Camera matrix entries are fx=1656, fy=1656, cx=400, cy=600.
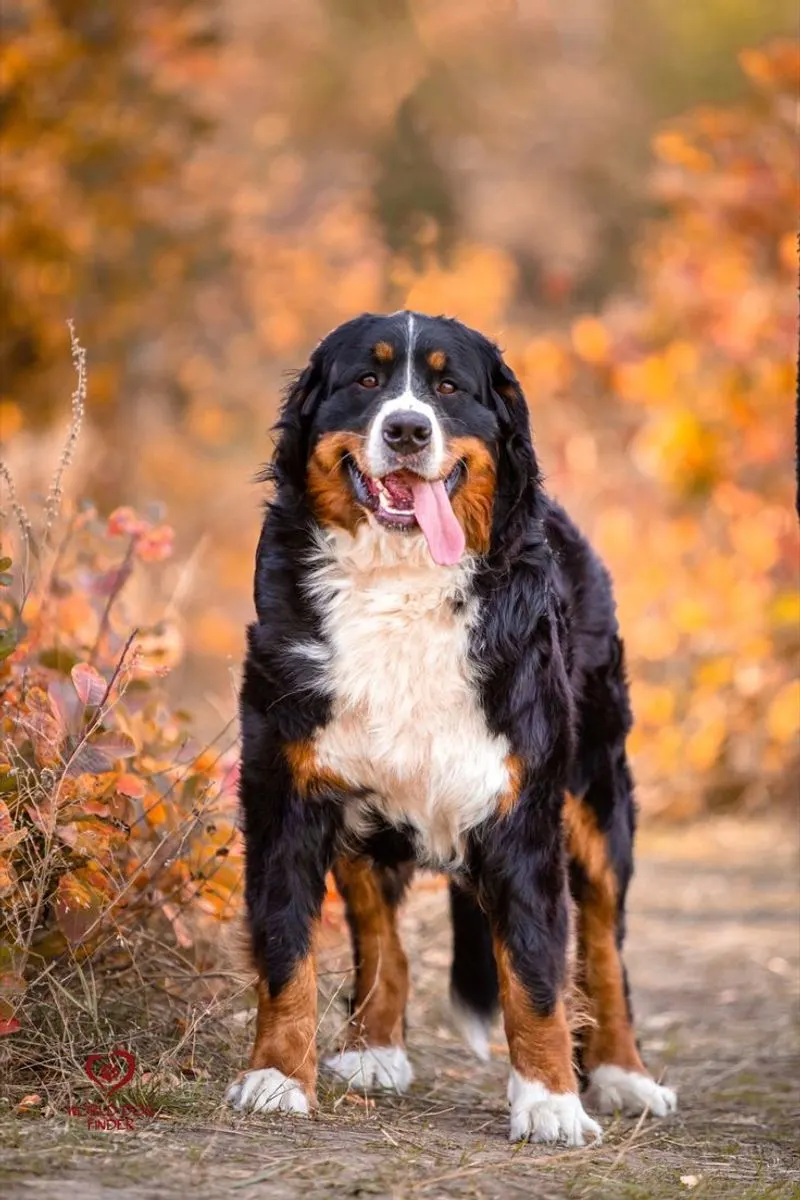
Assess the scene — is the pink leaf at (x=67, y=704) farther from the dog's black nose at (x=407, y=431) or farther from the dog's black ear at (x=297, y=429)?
the dog's black nose at (x=407, y=431)

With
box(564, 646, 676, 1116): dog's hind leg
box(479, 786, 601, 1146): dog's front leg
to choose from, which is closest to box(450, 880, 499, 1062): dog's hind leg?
box(564, 646, 676, 1116): dog's hind leg

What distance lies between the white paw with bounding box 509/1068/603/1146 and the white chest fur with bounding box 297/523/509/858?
22.1 inches

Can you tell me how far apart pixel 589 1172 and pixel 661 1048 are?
2041 millimetres

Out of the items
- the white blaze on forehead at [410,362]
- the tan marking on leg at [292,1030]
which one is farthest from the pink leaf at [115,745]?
the white blaze on forehead at [410,362]

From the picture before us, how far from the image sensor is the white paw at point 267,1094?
3.56 metres

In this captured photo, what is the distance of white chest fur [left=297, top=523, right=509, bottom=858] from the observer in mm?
3721

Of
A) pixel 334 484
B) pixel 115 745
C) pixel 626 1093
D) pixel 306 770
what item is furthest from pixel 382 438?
pixel 626 1093

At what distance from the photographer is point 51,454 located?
9.50 metres

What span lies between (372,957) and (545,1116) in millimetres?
838

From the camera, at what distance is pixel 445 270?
14.9m

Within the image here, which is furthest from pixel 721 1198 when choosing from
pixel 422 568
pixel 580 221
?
pixel 580 221

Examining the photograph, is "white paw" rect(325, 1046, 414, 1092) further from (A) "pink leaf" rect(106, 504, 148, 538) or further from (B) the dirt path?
(A) "pink leaf" rect(106, 504, 148, 538)

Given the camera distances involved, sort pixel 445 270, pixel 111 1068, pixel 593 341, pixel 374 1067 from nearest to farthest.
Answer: pixel 111 1068, pixel 374 1067, pixel 593 341, pixel 445 270

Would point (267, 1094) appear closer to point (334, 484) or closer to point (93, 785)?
point (93, 785)
